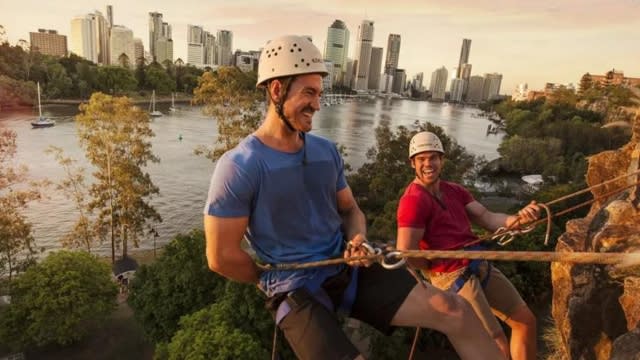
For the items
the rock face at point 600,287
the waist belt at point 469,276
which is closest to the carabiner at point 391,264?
the waist belt at point 469,276

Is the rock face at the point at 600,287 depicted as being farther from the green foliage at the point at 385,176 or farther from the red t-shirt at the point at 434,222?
the green foliage at the point at 385,176

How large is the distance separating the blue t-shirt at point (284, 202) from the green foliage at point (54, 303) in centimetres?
1166

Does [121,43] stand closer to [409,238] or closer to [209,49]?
[209,49]

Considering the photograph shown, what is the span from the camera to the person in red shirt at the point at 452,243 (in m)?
3.03

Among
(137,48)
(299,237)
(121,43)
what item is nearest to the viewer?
(299,237)

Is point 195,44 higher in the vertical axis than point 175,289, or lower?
higher

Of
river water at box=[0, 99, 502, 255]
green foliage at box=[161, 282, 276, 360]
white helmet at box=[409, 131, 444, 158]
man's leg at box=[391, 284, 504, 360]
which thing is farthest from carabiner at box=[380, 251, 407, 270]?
river water at box=[0, 99, 502, 255]

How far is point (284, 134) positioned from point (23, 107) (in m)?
52.8

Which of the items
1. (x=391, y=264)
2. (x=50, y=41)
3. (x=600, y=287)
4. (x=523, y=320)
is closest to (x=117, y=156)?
(x=600, y=287)

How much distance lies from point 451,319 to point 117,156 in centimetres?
1706

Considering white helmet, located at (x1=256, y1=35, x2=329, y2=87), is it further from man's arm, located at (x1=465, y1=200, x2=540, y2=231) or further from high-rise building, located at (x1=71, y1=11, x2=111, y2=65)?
high-rise building, located at (x1=71, y1=11, x2=111, y2=65)

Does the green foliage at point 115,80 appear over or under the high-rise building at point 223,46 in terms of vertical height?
under

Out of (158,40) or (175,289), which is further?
(158,40)

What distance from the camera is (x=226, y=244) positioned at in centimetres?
197
